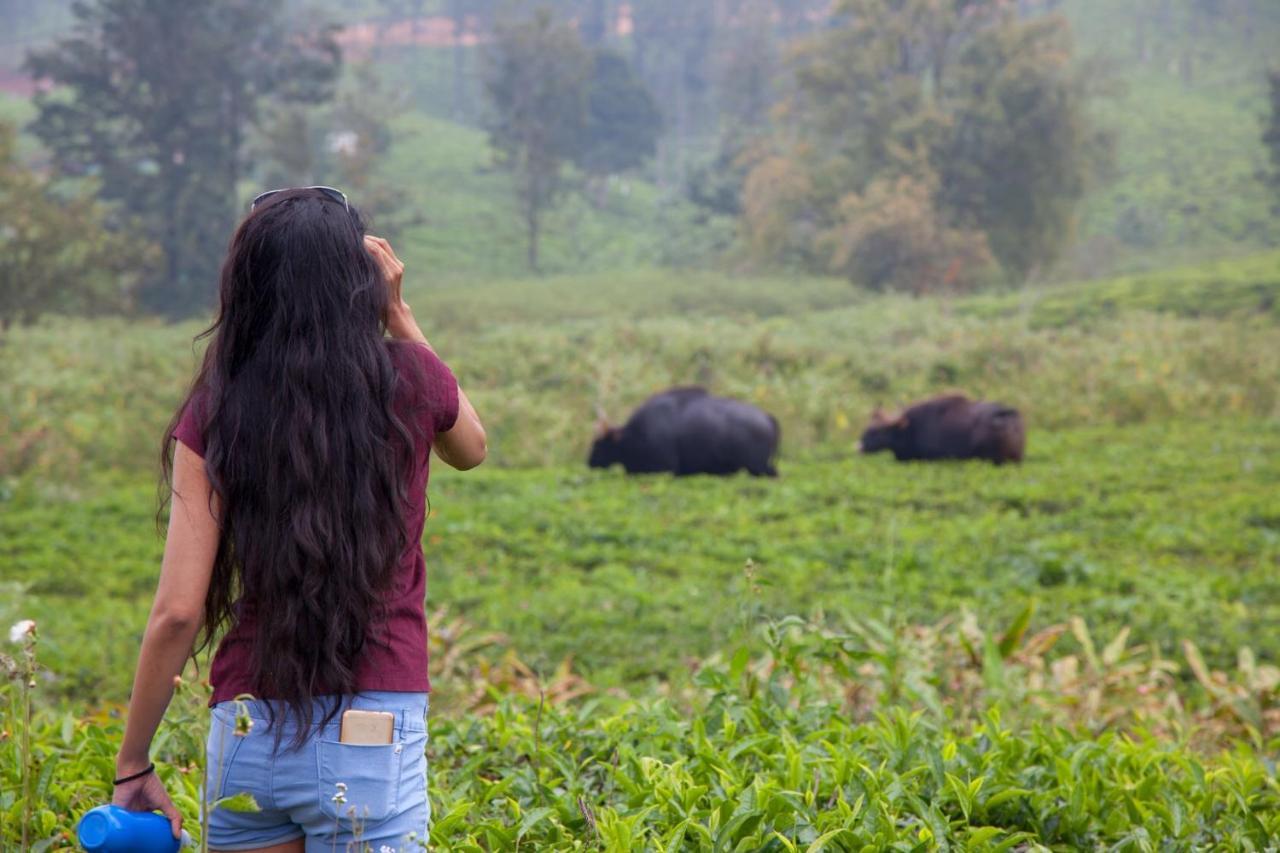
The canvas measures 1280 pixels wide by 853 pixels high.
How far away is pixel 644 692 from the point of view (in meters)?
5.62

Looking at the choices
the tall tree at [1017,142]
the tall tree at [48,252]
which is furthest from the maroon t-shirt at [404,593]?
the tall tree at [1017,142]

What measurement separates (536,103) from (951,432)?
845 inches

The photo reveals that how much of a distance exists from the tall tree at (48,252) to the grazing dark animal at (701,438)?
1089cm

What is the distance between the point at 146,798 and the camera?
2014 mm

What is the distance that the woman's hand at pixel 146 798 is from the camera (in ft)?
6.55

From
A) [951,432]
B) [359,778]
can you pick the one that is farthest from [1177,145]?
[359,778]

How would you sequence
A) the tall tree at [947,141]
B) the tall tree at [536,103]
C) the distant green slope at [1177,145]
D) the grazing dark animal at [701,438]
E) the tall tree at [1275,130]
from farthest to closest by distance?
the tall tree at [536,103]
the distant green slope at [1177,145]
the tall tree at [1275,130]
the tall tree at [947,141]
the grazing dark animal at [701,438]

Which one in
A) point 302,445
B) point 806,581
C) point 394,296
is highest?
point 394,296

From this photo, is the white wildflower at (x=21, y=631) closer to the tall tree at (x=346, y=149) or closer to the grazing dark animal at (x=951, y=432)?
the grazing dark animal at (x=951, y=432)

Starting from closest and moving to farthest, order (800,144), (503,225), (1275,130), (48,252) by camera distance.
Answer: (48,252)
(1275,130)
(800,144)
(503,225)

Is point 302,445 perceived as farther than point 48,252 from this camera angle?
No

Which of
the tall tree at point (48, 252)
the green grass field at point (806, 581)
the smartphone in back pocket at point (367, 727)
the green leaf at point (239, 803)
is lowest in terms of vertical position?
the green grass field at point (806, 581)

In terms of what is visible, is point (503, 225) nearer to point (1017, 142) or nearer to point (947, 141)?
point (947, 141)

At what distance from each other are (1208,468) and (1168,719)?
6.35 metres
